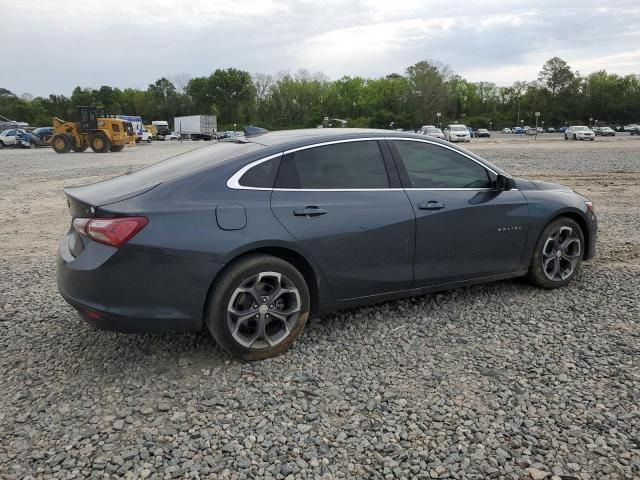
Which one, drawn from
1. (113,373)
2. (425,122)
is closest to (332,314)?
(113,373)

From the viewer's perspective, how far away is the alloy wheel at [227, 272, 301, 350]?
3.52 m

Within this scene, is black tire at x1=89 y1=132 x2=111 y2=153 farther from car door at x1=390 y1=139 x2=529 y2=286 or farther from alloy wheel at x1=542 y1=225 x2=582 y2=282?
alloy wheel at x1=542 y1=225 x2=582 y2=282

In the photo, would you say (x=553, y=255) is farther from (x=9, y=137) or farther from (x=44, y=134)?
(x=44, y=134)

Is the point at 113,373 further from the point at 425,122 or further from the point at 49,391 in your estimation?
the point at 425,122

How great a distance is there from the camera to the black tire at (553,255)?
4.86m

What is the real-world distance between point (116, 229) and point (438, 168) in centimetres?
257

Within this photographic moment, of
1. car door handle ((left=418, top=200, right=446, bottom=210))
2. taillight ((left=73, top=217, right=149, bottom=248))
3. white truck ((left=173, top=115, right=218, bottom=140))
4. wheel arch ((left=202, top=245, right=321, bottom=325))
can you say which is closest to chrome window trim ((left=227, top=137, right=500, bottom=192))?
car door handle ((left=418, top=200, right=446, bottom=210))

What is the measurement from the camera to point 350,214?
12.7 ft

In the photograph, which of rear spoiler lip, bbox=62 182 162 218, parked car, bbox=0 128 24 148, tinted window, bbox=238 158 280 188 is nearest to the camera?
rear spoiler lip, bbox=62 182 162 218

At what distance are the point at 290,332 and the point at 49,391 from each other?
1562mm

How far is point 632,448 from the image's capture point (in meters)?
2.69

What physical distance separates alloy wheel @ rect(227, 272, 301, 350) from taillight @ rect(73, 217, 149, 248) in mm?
741

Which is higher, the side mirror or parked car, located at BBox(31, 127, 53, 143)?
parked car, located at BBox(31, 127, 53, 143)

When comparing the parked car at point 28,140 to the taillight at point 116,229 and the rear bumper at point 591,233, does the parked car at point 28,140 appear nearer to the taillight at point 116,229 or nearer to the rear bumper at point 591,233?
the taillight at point 116,229
